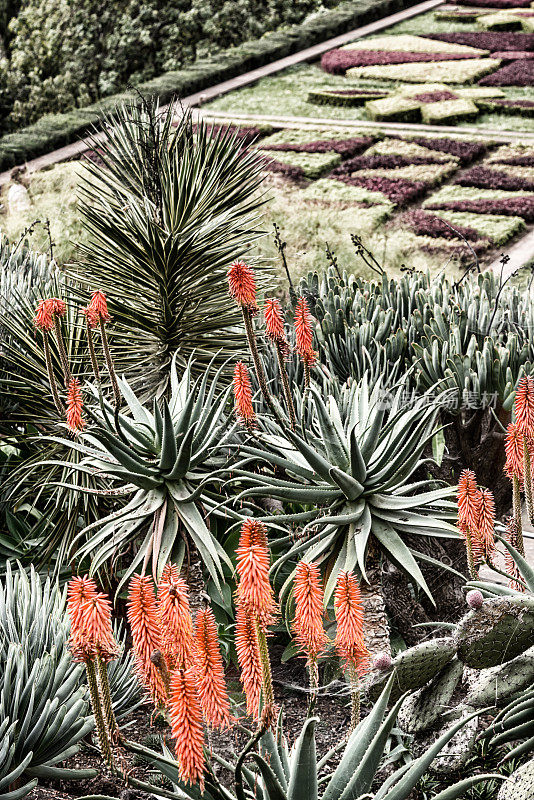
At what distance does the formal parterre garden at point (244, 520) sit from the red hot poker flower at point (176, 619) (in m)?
0.01

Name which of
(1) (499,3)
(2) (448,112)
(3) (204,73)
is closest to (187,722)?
(2) (448,112)

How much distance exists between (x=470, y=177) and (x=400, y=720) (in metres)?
7.75

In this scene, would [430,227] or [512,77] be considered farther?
[512,77]

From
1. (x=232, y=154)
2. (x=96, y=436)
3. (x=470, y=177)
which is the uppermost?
(x=232, y=154)

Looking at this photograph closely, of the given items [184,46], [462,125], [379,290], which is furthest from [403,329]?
[184,46]

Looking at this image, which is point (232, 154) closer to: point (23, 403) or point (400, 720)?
point (23, 403)

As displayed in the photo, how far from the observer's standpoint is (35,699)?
3.15 meters

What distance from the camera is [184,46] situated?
18.4 meters

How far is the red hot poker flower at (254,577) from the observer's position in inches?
77.4

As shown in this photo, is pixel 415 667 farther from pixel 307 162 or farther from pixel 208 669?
pixel 307 162

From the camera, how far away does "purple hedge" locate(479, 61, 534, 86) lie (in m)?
13.4

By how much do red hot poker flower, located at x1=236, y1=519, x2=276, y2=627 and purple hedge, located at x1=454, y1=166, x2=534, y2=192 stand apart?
27.6ft

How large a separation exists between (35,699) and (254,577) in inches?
58.8

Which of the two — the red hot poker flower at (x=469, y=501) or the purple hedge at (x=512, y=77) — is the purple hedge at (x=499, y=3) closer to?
the purple hedge at (x=512, y=77)
